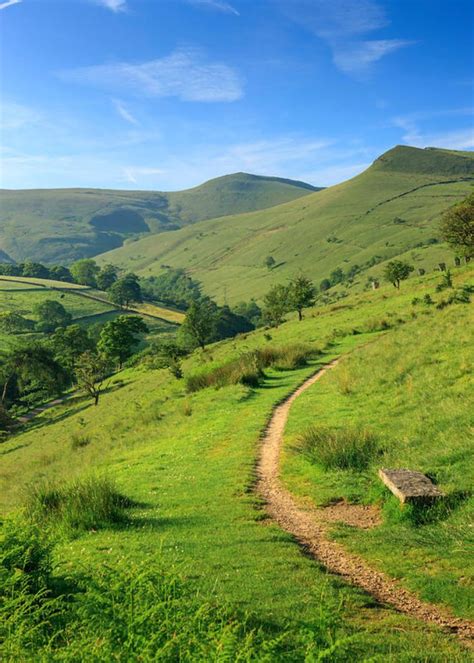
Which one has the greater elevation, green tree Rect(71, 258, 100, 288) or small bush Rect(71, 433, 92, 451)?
green tree Rect(71, 258, 100, 288)

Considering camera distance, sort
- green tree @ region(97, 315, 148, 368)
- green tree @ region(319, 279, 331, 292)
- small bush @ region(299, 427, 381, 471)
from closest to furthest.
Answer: small bush @ region(299, 427, 381, 471) → green tree @ region(97, 315, 148, 368) → green tree @ region(319, 279, 331, 292)

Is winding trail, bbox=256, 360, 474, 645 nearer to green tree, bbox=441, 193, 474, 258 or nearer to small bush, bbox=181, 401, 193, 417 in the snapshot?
small bush, bbox=181, 401, 193, 417

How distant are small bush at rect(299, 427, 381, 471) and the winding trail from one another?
1255 millimetres

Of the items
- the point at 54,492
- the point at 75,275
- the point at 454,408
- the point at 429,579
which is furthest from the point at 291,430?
the point at 75,275

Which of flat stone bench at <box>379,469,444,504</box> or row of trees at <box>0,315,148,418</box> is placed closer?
flat stone bench at <box>379,469,444,504</box>

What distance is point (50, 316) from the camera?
12369 cm

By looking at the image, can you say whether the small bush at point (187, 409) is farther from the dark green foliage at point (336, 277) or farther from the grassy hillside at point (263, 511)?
the dark green foliage at point (336, 277)

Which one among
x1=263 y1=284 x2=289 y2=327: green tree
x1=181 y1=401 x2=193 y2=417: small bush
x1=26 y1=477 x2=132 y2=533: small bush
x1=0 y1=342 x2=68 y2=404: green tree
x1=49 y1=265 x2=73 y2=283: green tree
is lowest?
x1=0 y1=342 x2=68 y2=404: green tree

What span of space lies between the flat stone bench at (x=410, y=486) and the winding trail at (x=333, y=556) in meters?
1.67

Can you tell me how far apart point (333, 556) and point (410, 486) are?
2454 millimetres

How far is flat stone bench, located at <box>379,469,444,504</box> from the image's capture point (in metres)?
9.64

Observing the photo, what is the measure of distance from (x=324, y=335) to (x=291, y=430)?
25.3 metres

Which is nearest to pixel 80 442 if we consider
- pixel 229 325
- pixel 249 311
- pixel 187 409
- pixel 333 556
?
pixel 187 409

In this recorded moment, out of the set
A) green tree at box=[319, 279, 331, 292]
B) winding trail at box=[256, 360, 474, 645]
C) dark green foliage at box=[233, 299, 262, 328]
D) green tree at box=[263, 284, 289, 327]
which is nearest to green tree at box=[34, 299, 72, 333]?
dark green foliage at box=[233, 299, 262, 328]
